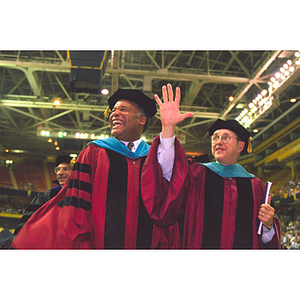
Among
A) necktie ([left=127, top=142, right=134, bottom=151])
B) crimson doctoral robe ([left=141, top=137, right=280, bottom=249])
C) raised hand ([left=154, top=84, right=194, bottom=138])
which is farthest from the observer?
necktie ([left=127, top=142, right=134, bottom=151])

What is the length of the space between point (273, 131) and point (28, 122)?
1881 cm

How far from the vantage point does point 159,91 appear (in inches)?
744

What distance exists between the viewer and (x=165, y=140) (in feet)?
8.13

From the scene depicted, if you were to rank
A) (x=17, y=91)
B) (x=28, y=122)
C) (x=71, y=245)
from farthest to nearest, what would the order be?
(x=28, y=122) → (x=17, y=91) → (x=71, y=245)

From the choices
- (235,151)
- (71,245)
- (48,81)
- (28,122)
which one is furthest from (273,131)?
(71,245)

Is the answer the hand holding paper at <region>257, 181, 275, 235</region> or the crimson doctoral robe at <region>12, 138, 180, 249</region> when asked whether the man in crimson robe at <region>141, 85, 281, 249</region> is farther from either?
the crimson doctoral robe at <region>12, 138, 180, 249</region>

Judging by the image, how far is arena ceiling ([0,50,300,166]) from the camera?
13961 millimetres

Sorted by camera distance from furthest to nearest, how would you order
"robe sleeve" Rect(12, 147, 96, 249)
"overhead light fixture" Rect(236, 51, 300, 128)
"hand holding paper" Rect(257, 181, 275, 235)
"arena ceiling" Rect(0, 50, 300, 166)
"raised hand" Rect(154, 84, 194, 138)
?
"arena ceiling" Rect(0, 50, 300, 166), "overhead light fixture" Rect(236, 51, 300, 128), "hand holding paper" Rect(257, 181, 275, 235), "raised hand" Rect(154, 84, 194, 138), "robe sleeve" Rect(12, 147, 96, 249)

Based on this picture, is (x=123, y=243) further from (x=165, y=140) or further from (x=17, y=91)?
(x=17, y=91)

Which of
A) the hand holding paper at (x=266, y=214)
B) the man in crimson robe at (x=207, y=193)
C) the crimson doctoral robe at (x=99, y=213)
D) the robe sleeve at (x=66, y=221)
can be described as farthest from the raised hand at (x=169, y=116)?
the hand holding paper at (x=266, y=214)

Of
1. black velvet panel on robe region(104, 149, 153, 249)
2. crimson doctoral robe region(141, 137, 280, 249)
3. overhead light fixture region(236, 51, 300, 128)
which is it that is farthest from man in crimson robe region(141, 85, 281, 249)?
overhead light fixture region(236, 51, 300, 128)

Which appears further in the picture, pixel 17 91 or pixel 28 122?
pixel 28 122

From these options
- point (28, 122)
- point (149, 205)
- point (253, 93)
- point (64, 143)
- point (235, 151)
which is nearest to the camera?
point (149, 205)

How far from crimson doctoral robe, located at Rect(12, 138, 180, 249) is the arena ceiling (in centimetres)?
1104
